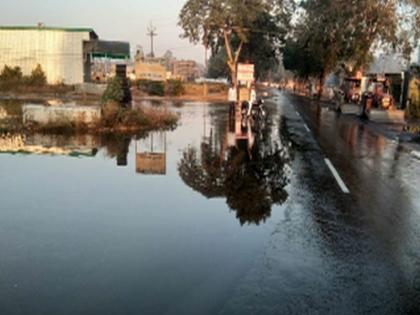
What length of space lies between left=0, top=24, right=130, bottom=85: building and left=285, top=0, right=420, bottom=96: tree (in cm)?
2831

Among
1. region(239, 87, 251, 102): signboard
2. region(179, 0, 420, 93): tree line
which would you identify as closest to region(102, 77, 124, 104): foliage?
region(239, 87, 251, 102): signboard

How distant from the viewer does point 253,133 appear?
65.5 ft

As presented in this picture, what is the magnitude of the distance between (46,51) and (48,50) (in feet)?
0.97

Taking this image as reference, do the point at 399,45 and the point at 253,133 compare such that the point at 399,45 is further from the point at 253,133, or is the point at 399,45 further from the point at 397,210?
the point at 397,210

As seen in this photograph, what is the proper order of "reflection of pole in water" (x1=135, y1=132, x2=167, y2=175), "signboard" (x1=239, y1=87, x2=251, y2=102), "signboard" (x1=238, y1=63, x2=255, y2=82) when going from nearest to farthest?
"reflection of pole in water" (x1=135, y1=132, x2=167, y2=175) < "signboard" (x1=239, y1=87, x2=251, y2=102) < "signboard" (x1=238, y1=63, x2=255, y2=82)

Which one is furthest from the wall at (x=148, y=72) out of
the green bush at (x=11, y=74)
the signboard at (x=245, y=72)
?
the signboard at (x=245, y=72)

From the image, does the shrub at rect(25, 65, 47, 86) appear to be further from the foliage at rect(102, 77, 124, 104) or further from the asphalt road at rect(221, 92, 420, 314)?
the asphalt road at rect(221, 92, 420, 314)

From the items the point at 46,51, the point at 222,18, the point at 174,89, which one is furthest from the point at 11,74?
the point at 222,18

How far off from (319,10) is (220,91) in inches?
773

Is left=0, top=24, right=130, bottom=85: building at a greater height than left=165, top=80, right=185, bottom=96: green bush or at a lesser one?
greater

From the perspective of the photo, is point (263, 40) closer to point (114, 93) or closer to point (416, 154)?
point (114, 93)

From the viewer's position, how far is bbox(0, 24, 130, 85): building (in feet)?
184

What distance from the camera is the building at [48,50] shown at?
56.0 m

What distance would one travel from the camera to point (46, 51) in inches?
2205
